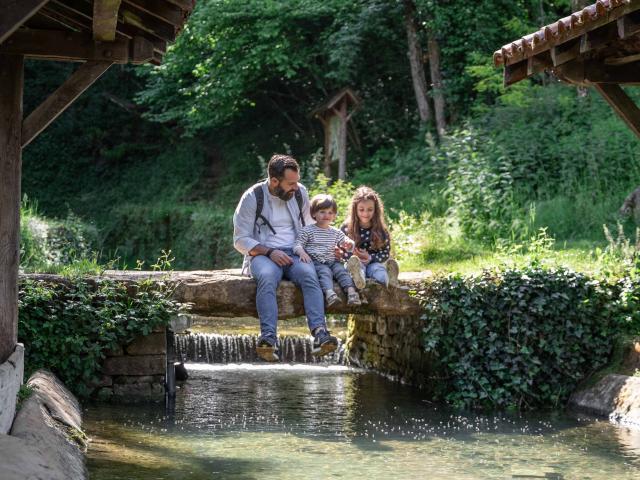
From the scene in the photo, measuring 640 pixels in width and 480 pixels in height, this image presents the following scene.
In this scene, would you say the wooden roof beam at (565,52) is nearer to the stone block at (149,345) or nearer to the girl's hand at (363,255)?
the girl's hand at (363,255)

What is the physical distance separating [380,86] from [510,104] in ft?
19.1

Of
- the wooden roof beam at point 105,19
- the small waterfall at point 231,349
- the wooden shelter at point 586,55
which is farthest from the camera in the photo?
the small waterfall at point 231,349

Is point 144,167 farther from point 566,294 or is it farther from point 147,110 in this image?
point 566,294

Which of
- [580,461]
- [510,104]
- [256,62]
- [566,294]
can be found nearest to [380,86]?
[256,62]

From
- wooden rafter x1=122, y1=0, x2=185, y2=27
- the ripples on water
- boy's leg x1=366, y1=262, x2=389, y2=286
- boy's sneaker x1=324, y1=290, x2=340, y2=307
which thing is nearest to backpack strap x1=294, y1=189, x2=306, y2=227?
boy's sneaker x1=324, y1=290, x2=340, y2=307

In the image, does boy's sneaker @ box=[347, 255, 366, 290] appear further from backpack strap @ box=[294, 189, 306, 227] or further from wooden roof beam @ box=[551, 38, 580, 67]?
wooden roof beam @ box=[551, 38, 580, 67]

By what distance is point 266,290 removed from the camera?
29.2ft

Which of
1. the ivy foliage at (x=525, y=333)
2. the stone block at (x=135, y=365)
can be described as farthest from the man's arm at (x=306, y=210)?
the stone block at (x=135, y=365)

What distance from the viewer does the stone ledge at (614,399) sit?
28.4 ft

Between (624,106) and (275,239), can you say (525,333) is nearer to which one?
(624,106)

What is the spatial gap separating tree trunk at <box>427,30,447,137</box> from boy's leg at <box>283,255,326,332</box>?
40.7 feet

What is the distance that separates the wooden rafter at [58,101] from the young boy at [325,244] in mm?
2755

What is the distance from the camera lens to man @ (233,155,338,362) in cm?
887

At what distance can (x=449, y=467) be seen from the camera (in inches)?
273
